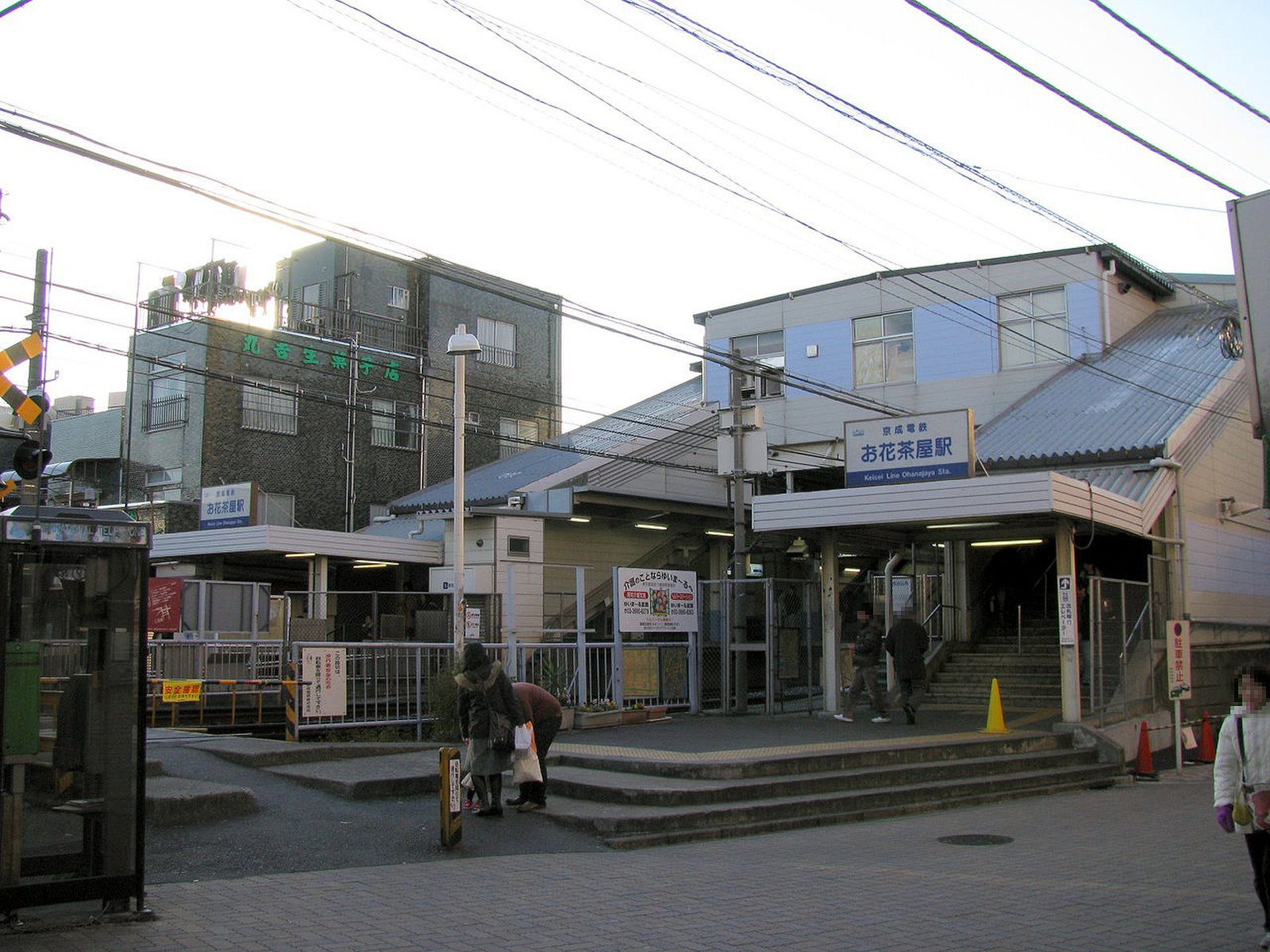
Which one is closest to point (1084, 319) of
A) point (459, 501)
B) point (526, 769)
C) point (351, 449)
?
point (459, 501)

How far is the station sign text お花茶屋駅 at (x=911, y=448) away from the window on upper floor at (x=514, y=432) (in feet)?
76.2

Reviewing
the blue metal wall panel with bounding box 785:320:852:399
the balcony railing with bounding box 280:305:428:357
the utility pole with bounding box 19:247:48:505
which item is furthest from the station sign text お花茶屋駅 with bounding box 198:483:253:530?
the blue metal wall panel with bounding box 785:320:852:399

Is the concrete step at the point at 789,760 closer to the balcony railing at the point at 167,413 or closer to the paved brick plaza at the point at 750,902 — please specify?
the paved brick plaza at the point at 750,902

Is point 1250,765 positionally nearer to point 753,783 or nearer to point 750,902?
point 750,902

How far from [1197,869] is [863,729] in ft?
24.0

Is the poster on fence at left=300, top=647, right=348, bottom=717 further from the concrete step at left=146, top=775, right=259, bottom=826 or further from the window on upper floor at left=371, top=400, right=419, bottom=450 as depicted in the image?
the window on upper floor at left=371, top=400, right=419, bottom=450

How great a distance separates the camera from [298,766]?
13141 mm

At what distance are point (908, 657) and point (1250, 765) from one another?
10.9 metres

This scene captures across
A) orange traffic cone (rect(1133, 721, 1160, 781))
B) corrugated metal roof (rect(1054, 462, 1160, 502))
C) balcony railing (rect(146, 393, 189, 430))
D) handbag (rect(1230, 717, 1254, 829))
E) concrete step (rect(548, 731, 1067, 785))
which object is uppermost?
balcony railing (rect(146, 393, 189, 430))

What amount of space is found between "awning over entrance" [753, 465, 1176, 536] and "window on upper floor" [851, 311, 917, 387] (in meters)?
7.83

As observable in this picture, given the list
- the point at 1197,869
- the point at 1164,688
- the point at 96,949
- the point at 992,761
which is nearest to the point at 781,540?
the point at 1164,688

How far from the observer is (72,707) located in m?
7.49

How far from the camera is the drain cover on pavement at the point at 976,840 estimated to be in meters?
10.8

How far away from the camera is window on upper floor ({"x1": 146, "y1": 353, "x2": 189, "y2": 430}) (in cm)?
3331
